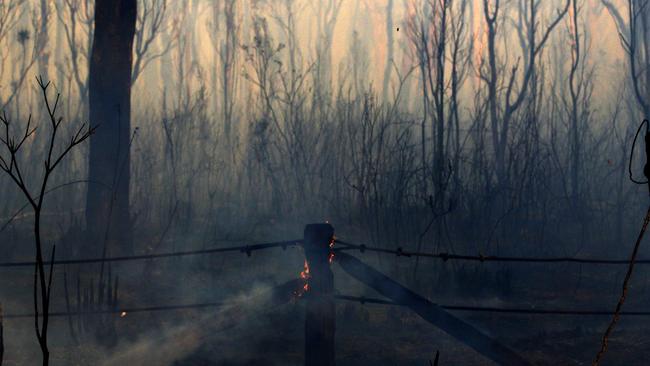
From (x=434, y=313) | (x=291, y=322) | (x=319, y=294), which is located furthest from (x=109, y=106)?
(x=434, y=313)

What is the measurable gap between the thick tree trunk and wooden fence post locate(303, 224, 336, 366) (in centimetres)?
469

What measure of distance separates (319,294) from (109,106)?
16.4 ft

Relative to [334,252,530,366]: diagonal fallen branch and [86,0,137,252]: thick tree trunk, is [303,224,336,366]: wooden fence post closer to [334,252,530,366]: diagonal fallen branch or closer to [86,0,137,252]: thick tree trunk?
[334,252,530,366]: diagonal fallen branch

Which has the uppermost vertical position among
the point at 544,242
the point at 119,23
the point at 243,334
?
the point at 119,23

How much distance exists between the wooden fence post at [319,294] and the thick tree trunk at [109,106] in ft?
15.4

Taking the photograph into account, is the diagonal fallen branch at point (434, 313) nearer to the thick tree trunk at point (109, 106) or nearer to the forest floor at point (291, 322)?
the forest floor at point (291, 322)

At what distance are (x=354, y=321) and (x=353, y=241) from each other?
280 cm

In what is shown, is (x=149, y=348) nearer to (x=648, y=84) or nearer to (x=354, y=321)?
(x=354, y=321)

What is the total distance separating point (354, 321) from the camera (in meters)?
6.28

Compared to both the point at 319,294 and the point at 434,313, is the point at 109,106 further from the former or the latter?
the point at 434,313

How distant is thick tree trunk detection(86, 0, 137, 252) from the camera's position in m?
7.68

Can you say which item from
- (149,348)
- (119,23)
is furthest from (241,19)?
Answer: (149,348)

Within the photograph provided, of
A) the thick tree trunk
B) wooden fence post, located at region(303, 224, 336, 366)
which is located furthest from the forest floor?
the thick tree trunk

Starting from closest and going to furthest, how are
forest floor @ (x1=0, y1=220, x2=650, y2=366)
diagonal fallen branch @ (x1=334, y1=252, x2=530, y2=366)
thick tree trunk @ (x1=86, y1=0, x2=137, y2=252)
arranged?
diagonal fallen branch @ (x1=334, y1=252, x2=530, y2=366) → forest floor @ (x1=0, y1=220, x2=650, y2=366) → thick tree trunk @ (x1=86, y1=0, x2=137, y2=252)
